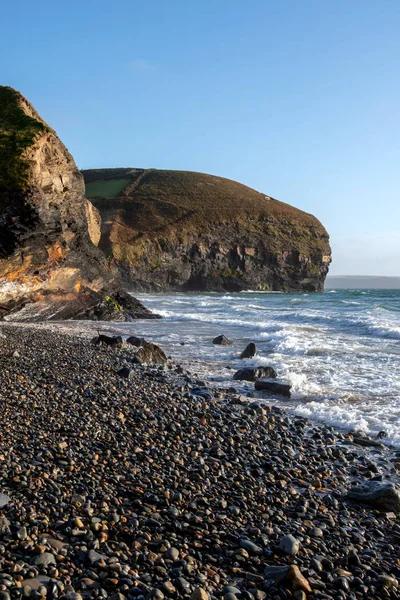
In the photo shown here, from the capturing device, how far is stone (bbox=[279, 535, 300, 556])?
174 inches

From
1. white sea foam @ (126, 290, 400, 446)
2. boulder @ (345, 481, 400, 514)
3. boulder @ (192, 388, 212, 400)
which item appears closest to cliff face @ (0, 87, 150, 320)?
white sea foam @ (126, 290, 400, 446)

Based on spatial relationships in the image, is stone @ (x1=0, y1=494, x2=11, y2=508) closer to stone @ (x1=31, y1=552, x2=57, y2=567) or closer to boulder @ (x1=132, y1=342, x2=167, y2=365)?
stone @ (x1=31, y1=552, x2=57, y2=567)

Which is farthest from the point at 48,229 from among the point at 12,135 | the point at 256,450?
the point at 256,450

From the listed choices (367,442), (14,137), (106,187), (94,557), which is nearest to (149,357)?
(367,442)

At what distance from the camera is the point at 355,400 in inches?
411

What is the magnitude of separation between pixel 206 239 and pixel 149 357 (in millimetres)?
78361

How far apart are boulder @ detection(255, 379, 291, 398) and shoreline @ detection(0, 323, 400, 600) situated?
83.6 inches

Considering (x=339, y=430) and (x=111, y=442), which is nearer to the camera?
(x=111, y=442)

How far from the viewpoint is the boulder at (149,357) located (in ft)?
44.6

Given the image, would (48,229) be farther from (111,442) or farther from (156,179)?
(156,179)

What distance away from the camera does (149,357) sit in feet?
45.5

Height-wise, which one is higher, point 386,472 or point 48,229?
point 48,229

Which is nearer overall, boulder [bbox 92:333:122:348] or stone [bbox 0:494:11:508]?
stone [bbox 0:494:11:508]

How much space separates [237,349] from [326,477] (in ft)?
37.4
